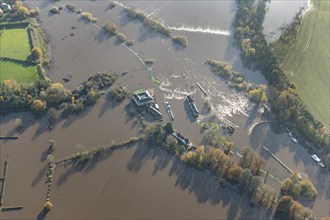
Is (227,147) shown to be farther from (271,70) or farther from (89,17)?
(89,17)

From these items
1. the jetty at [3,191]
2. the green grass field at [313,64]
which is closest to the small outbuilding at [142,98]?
the jetty at [3,191]

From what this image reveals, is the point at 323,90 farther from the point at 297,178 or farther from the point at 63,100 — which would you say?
the point at 63,100

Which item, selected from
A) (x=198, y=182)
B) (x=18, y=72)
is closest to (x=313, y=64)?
(x=198, y=182)

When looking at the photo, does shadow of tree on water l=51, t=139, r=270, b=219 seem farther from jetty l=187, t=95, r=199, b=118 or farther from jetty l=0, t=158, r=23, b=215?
jetty l=187, t=95, r=199, b=118

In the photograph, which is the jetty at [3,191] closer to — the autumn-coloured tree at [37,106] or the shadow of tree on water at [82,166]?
the shadow of tree on water at [82,166]

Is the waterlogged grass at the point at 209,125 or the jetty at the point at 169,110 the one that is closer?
the waterlogged grass at the point at 209,125

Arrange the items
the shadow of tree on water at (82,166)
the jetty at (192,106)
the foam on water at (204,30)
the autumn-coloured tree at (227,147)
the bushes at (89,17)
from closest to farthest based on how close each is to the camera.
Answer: the shadow of tree on water at (82,166) < the autumn-coloured tree at (227,147) < the jetty at (192,106) < the bushes at (89,17) < the foam on water at (204,30)

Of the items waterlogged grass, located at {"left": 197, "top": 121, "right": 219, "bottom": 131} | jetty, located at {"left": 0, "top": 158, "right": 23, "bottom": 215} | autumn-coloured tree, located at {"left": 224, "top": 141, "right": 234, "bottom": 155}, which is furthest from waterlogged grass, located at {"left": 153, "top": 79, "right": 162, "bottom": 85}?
jetty, located at {"left": 0, "top": 158, "right": 23, "bottom": 215}
